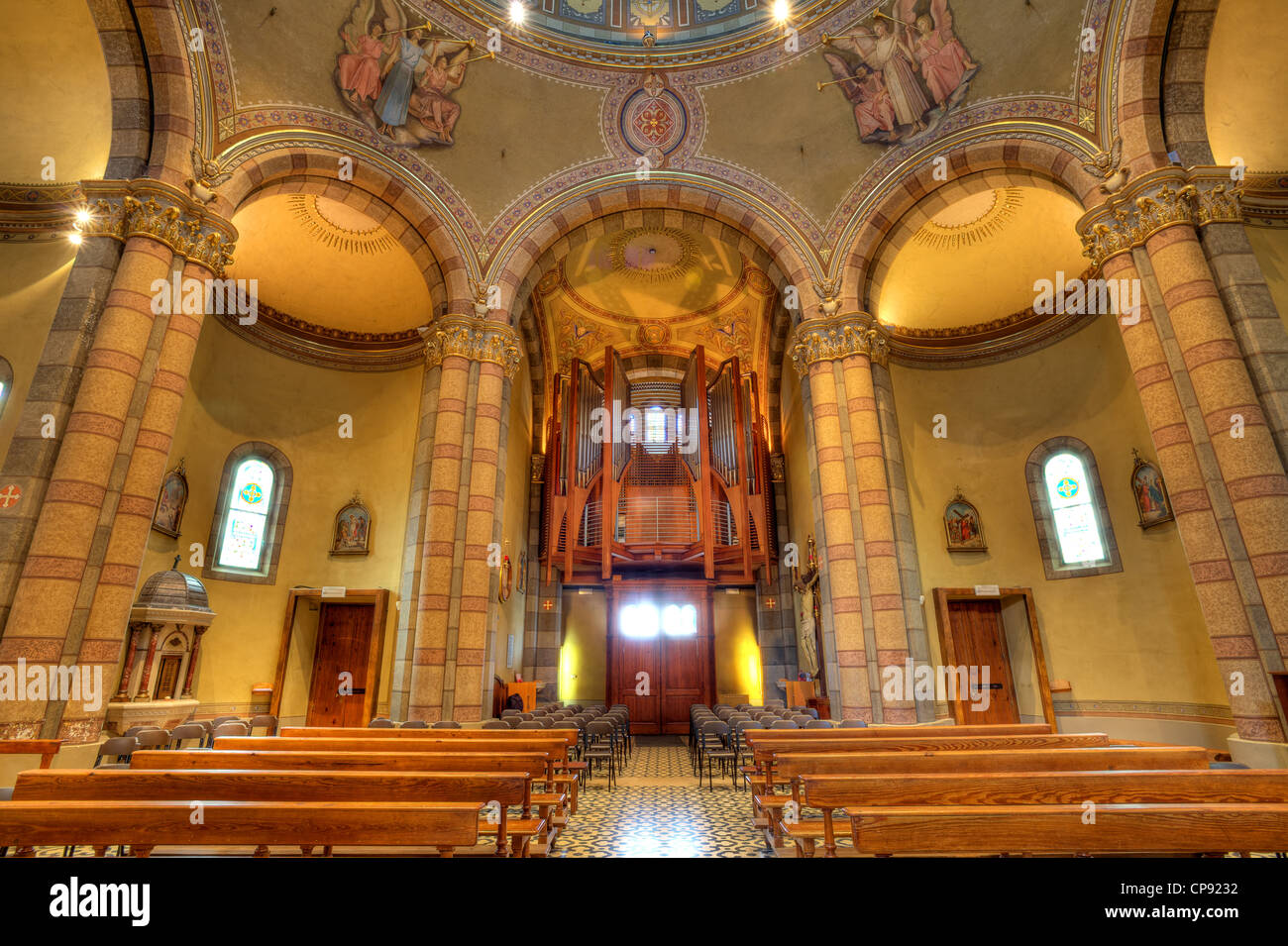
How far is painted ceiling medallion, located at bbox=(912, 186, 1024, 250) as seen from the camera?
37.2 ft

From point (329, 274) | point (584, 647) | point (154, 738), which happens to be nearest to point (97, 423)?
point (154, 738)

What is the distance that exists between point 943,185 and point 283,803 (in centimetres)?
1245

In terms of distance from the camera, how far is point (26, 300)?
30.0 ft

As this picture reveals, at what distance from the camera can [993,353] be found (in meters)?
13.6

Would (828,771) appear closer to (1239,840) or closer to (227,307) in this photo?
(1239,840)

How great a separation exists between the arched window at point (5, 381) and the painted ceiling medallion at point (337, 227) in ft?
16.7

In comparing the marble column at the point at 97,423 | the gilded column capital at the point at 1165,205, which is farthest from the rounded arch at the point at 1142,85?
the marble column at the point at 97,423

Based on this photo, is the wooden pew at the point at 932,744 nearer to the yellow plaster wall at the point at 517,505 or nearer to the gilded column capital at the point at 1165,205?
the gilded column capital at the point at 1165,205

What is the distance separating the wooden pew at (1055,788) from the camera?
3.42m

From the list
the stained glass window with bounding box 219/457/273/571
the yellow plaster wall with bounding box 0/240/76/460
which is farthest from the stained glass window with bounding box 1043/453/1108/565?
the yellow plaster wall with bounding box 0/240/76/460

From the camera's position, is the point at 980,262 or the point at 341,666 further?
the point at 341,666

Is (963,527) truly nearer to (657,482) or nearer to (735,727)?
(735,727)
